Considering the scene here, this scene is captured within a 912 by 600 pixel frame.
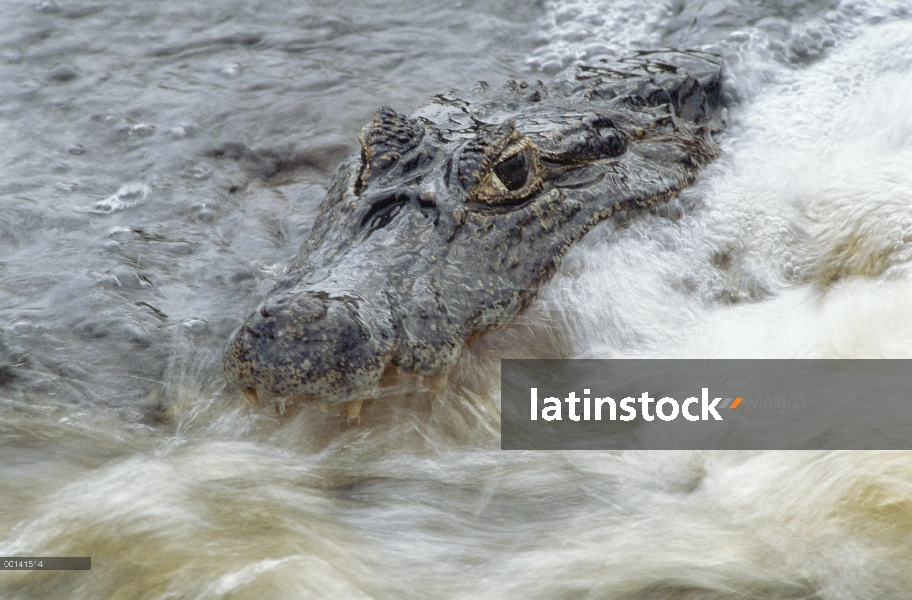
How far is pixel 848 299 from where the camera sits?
4020mm

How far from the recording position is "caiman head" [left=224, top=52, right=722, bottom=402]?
296cm

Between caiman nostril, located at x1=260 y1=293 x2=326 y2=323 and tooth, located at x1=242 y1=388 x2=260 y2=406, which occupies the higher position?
caiman nostril, located at x1=260 y1=293 x2=326 y2=323

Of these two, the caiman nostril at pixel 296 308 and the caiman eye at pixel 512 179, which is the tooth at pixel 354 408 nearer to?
the caiman nostril at pixel 296 308

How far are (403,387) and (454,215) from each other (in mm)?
853

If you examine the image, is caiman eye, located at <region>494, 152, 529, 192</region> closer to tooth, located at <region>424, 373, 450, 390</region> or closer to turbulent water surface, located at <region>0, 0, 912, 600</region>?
turbulent water surface, located at <region>0, 0, 912, 600</region>

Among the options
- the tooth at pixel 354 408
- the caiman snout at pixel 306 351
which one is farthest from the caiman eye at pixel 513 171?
the tooth at pixel 354 408

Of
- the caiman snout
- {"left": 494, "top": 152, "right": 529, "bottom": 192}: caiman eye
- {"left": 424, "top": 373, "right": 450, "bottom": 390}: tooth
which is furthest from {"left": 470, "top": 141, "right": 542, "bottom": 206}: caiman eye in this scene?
the caiman snout

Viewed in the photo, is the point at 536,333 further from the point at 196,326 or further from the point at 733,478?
the point at 196,326

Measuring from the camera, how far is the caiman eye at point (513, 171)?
397 cm

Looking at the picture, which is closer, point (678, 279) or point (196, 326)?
point (196, 326)

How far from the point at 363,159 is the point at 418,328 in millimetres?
1273

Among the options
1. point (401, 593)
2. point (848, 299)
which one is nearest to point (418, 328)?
point (401, 593)

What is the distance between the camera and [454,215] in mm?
3760

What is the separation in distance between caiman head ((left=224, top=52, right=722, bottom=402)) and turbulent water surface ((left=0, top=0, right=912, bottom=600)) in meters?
0.25
